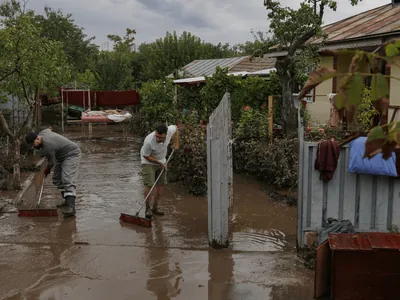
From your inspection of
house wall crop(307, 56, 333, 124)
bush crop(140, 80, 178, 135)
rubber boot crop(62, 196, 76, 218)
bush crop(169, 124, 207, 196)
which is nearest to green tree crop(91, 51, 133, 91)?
bush crop(140, 80, 178, 135)

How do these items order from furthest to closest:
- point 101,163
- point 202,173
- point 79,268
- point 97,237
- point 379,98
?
point 101,163 < point 202,173 < point 97,237 < point 79,268 < point 379,98

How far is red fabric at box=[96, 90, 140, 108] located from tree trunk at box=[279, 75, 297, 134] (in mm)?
10200

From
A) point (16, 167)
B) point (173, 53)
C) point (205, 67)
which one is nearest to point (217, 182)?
point (16, 167)

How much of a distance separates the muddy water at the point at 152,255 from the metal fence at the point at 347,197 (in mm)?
728

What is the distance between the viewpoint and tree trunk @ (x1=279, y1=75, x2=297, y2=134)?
11.4 meters

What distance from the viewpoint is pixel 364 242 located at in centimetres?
472

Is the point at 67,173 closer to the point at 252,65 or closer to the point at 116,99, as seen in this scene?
the point at 116,99

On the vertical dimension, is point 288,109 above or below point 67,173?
above

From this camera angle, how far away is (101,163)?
12547 mm

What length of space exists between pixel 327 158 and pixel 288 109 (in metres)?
6.12

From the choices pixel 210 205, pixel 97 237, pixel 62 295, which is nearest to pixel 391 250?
pixel 210 205

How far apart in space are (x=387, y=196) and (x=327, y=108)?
294 inches

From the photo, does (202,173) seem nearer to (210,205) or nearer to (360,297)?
(210,205)

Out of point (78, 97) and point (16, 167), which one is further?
point (78, 97)
